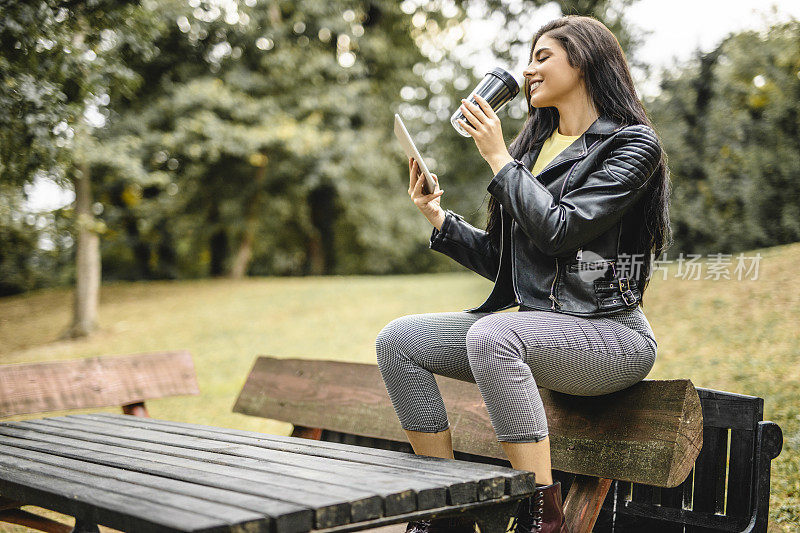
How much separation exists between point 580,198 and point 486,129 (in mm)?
334

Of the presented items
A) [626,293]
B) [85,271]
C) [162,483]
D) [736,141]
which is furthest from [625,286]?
[85,271]

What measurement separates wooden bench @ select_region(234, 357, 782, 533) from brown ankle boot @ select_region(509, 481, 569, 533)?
0.18 metres

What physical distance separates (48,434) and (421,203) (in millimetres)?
1638

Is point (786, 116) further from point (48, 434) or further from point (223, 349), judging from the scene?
point (48, 434)

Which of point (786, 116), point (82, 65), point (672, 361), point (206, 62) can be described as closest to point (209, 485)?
point (82, 65)

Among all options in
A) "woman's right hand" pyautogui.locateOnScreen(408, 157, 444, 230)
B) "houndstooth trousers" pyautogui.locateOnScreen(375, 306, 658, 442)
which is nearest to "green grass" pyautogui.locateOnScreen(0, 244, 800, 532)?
"houndstooth trousers" pyautogui.locateOnScreen(375, 306, 658, 442)

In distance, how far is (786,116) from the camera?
8.30 metres

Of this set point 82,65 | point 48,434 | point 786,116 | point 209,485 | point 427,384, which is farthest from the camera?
point 786,116

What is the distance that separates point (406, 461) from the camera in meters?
2.07

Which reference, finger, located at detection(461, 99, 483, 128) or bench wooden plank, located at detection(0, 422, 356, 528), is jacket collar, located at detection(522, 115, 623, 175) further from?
bench wooden plank, located at detection(0, 422, 356, 528)

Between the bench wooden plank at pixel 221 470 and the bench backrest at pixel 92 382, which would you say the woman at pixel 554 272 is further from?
the bench backrest at pixel 92 382

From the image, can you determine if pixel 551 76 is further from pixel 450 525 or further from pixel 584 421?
pixel 450 525

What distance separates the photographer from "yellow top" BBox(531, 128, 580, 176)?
96.4 inches

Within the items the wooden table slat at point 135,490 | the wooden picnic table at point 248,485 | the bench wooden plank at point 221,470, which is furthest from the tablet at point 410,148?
the wooden table slat at point 135,490
